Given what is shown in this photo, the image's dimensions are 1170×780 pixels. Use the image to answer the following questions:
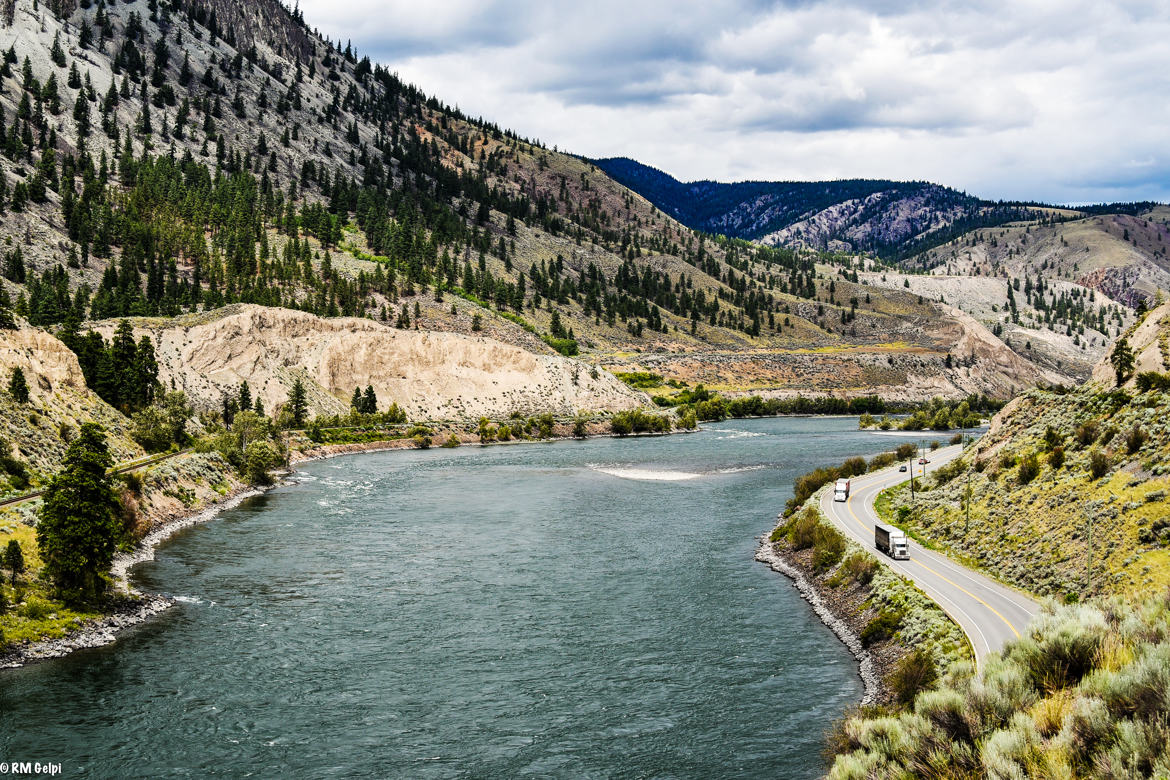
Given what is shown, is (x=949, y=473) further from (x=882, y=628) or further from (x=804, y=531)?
(x=882, y=628)

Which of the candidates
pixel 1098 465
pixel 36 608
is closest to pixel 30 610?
pixel 36 608

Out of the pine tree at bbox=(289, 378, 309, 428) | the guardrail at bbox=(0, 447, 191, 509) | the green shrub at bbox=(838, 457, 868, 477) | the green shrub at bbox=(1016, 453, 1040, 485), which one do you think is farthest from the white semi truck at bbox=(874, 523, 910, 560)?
the pine tree at bbox=(289, 378, 309, 428)

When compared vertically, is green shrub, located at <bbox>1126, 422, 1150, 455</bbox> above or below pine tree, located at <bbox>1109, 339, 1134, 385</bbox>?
below

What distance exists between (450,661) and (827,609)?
67.2 ft

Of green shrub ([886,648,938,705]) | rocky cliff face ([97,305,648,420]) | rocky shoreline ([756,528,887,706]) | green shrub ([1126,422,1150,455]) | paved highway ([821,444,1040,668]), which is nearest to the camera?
green shrub ([886,648,938,705])

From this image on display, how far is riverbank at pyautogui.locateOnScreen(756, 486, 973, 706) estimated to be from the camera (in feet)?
110

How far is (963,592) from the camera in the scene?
40812 mm

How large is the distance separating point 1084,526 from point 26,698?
153 ft

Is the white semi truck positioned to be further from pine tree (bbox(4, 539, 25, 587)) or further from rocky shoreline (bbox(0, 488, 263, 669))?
pine tree (bbox(4, 539, 25, 587))

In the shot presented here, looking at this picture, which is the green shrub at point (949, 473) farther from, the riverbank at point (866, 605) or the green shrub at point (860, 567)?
the green shrub at point (860, 567)

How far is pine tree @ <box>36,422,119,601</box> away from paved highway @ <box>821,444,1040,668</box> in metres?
39.9

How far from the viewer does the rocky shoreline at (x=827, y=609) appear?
34316mm

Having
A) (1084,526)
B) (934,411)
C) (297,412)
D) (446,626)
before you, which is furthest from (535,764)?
(934,411)

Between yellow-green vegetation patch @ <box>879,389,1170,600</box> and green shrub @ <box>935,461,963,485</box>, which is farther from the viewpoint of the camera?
green shrub @ <box>935,461,963,485</box>
